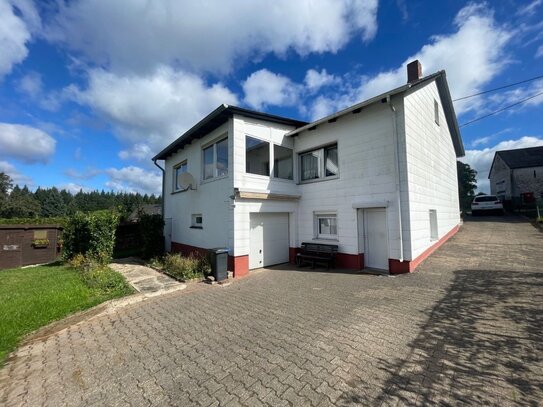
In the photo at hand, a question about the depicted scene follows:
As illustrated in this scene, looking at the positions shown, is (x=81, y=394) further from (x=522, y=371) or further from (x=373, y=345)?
(x=522, y=371)

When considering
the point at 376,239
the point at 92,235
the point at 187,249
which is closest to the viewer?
the point at 376,239

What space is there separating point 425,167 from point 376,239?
352 cm

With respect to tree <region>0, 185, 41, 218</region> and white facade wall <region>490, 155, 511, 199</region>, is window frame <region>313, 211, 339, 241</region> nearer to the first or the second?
white facade wall <region>490, 155, 511, 199</region>

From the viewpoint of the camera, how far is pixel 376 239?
337 inches

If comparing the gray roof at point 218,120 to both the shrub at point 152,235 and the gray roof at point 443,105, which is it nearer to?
the gray roof at point 443,105

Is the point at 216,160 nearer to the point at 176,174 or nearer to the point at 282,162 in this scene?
the point at 282,162

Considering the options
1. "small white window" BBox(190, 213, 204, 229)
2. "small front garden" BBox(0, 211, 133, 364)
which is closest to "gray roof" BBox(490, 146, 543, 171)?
"small white window" BBox(190, 213, 204, 229)

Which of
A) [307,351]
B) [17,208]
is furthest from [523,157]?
[17,208]

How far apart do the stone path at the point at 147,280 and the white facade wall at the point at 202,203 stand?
211 centimetres

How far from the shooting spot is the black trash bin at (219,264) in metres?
7.98

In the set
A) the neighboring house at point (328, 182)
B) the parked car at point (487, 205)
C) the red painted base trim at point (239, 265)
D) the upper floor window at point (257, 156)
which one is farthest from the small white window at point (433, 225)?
the parked car at point (487, 205)

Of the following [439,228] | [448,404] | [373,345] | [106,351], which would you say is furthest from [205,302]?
[439,228]

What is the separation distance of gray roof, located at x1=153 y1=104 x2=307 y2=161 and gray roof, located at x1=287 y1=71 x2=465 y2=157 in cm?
72

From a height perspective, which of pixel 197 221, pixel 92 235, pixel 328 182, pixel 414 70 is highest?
pixel 414 70
